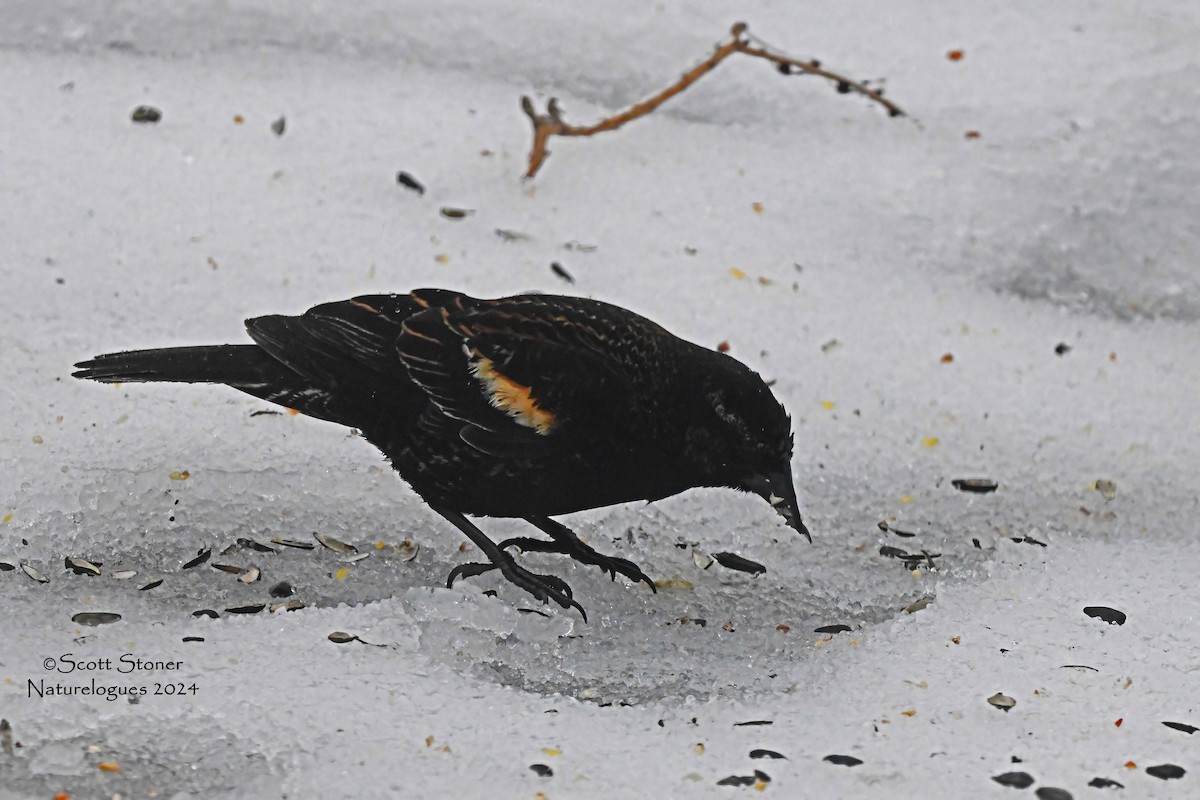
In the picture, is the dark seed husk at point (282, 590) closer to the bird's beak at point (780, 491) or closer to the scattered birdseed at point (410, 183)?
the bird's beak at point (780, 491)

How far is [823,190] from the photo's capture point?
5.94m

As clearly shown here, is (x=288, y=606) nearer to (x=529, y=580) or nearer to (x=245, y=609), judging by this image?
(x=245, y=609)

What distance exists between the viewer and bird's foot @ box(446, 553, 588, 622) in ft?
12.1

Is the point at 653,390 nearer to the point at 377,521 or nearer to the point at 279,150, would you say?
the point at 377,521

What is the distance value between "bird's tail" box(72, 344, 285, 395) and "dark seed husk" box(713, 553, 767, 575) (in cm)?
132

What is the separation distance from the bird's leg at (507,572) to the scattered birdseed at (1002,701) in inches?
41.6

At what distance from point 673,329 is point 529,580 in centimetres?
169

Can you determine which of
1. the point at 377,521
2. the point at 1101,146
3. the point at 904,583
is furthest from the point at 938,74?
the point at 377,521

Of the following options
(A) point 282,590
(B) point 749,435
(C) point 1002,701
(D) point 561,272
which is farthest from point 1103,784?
(D) point 561,272

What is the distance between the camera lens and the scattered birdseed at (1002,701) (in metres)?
3.28

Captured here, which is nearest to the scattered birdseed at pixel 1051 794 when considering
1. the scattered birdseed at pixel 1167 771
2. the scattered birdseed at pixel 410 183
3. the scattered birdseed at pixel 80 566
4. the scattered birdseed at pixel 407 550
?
the scattered birdseed at pixel 1167 771

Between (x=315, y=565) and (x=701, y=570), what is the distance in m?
1.08

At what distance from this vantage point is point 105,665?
324 centimetres

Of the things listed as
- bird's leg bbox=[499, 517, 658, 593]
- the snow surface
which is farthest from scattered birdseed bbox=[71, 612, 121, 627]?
bird's leg bbox=[499, 517, 658, 593]
